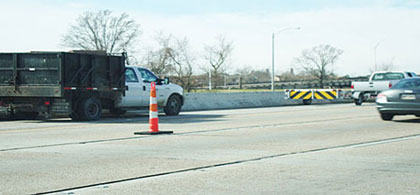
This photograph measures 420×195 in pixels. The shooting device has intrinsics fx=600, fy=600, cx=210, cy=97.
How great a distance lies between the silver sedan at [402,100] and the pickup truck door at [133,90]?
26.0 ft

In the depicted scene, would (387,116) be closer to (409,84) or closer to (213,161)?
(409,84)

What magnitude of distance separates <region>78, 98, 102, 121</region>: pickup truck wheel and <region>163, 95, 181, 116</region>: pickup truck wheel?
3.38m

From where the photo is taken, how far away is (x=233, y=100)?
3338 centimetres

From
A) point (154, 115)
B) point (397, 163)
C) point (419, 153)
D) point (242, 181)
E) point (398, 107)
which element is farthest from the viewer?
point (398, 107)

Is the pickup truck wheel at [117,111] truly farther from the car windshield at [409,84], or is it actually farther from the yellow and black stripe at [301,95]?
the yellow and black stripe at [301,95]

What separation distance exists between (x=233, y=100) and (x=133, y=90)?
533 inches

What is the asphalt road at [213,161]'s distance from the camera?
7.04 metres

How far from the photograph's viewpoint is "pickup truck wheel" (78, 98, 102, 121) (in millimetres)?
18266

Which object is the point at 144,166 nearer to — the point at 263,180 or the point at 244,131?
the point at 263,180

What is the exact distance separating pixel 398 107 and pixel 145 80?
8564 millimetres

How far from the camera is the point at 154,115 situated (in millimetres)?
13352

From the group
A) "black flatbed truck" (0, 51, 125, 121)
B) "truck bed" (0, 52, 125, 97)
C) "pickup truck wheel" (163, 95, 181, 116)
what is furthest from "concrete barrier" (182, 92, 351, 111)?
"truck bed" (0, 52, 125, 97)

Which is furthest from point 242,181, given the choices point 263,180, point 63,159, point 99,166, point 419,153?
point 419,153

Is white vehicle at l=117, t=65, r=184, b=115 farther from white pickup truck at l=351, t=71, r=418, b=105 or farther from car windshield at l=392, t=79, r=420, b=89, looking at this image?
white pickup truck at l=351, t=71, r=418, b=105
